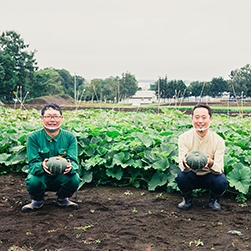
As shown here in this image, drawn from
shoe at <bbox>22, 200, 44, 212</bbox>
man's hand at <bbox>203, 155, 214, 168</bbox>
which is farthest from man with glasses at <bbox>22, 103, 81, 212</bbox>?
man's hand at <bbox>203, 155, 214, 168</bbox>

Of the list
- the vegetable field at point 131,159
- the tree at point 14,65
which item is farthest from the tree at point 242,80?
the vegetable field at point 131,159

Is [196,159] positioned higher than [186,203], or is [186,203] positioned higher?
[196,159]

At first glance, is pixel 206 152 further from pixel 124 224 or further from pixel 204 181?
pixel 124 224

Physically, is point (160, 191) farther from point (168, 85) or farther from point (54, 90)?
point (54, 90)

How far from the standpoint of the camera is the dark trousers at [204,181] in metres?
3.52

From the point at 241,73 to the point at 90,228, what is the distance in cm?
6833

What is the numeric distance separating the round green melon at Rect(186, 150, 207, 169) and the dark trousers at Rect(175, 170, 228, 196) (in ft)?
1.03

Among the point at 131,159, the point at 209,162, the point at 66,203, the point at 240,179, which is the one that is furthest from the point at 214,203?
the point at 66,203

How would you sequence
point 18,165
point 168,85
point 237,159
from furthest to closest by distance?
point 168,85 < point 18,165 < point 237,159

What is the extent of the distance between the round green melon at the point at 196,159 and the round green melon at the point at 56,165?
1.40m

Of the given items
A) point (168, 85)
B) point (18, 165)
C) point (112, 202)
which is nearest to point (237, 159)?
point (112, 202)

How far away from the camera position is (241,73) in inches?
2564

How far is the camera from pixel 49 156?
11.9ft

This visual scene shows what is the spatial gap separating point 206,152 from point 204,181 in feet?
1.25
